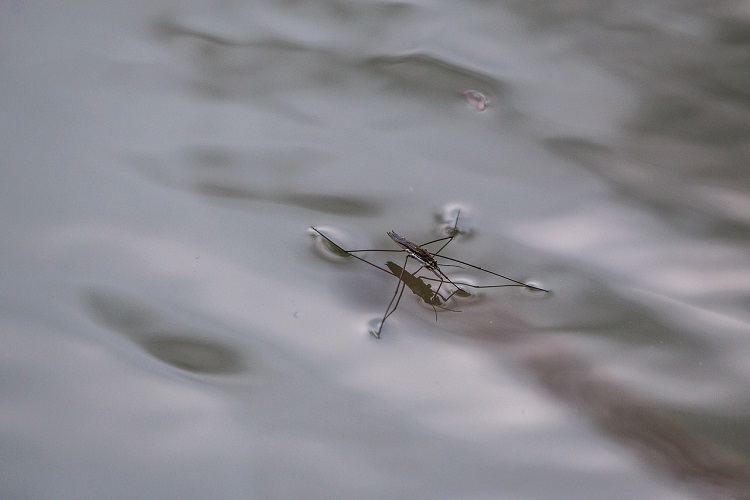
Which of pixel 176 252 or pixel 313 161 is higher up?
pixel 313 161

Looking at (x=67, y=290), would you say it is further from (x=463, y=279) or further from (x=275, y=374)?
(x=463, y=279)

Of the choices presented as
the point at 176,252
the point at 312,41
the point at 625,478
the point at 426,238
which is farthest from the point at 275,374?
the point at 312,41

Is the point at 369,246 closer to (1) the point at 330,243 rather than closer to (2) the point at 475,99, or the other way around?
(1) the point at 330,243

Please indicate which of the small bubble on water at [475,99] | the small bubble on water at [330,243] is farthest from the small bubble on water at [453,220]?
the small bubble on water at [475,99]

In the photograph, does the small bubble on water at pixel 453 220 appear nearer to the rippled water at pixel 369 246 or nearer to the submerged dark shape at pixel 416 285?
the rippled water at pixel 369 246

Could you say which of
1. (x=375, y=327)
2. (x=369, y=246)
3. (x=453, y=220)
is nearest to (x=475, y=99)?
(x=453, y=220)

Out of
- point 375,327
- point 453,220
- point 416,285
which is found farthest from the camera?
point 453,220

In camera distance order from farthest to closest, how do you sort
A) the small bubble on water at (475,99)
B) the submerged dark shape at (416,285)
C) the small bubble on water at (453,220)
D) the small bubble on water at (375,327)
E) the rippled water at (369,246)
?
1. the small bubble on water at (475,99)
2. the small bubble on water at (453,220)
3. the submerged dark shape at (416,285)
4. the small bubble on water at (375,327)
5. the rippled water at (369,246)

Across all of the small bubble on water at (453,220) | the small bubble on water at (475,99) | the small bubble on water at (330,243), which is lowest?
the small bubble on water at (330,243)

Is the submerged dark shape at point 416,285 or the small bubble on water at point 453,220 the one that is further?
the small bubble on water at point 453,220
